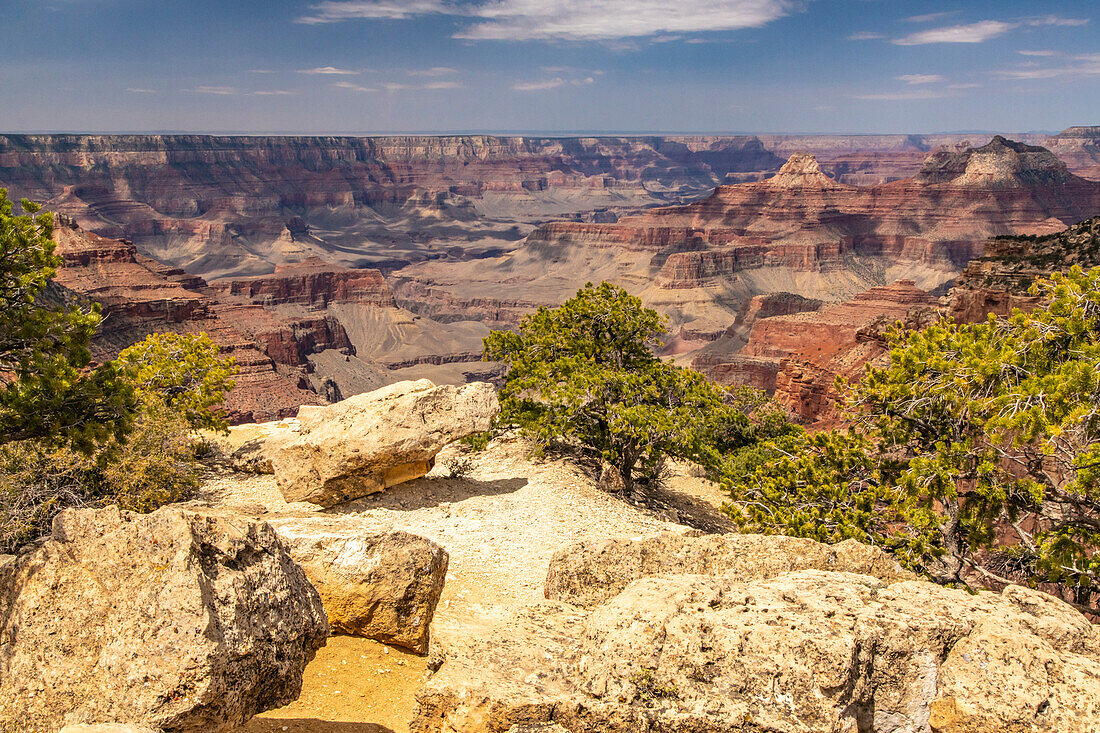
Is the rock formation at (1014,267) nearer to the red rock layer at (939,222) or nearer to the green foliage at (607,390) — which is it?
the green foliage at (607,390)

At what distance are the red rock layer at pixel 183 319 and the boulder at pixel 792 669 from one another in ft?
232

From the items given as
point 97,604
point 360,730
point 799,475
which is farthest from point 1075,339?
point 97,604

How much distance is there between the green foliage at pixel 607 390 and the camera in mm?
20266

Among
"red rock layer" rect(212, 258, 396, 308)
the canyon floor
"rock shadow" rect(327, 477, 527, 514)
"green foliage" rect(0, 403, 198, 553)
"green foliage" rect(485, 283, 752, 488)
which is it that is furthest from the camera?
"red rock layer" rect(212, 258, 396, 308)

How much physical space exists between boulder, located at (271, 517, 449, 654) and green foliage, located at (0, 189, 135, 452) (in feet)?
16.9

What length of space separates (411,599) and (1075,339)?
12704 mm

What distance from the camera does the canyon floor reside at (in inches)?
351

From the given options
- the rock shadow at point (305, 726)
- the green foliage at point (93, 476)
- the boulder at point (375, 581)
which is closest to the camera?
the rock shadow at point (305, 726)

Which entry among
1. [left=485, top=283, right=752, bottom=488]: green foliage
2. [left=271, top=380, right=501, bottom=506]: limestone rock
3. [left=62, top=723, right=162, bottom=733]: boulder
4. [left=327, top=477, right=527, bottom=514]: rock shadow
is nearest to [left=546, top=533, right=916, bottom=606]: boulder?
[left=62, top=723, right=162, bottom=733]: boulder

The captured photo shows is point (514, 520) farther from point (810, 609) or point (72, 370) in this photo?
point (810, 609)

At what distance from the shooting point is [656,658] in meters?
6.64

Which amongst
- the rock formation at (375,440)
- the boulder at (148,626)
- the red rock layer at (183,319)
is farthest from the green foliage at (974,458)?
the red rock layer at (183,319)

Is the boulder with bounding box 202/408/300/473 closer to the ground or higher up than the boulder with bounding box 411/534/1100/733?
closer to the ground

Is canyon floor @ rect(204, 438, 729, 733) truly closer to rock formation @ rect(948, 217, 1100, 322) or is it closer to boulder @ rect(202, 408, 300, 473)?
boulder @ rect(202, 408, 300, 473)
